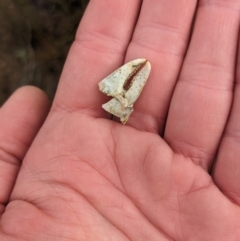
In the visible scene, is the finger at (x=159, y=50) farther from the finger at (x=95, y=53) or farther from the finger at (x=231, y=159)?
the finger at (x=231, y=159)

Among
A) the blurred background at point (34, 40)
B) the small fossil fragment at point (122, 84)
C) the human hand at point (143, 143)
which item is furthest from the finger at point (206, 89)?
the blurred background at point (34, 40)

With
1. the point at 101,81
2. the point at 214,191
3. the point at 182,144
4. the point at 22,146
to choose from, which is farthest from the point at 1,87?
the point at 214,191

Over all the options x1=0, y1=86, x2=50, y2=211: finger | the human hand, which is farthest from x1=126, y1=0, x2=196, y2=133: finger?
x1=0, y1=86, x2=50, y2=211: finger

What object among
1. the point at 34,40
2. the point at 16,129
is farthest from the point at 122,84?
the point at 34,40

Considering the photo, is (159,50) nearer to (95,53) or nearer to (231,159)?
(95,53)

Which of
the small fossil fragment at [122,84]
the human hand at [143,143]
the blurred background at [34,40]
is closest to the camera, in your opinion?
the human hand at [143,143]
